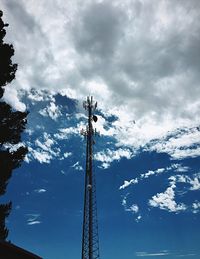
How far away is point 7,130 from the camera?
53.2ft

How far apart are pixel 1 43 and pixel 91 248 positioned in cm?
1336

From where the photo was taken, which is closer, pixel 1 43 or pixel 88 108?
pixel 1 43

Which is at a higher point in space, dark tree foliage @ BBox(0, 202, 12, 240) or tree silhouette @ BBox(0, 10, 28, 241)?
tree silhouette @ BBox(0, 10, 28, 241)

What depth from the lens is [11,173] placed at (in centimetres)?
1555

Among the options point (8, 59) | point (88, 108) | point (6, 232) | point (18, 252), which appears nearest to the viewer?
point (18, 252)

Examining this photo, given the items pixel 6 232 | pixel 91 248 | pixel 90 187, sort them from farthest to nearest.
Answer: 1. pixel 90 187
2. pixel 91 248
3. pixel 6 232

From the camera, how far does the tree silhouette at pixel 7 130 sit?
1526cm

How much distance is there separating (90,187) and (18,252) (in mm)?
9823

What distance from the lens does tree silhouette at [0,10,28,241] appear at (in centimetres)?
1526

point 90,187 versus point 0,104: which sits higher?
point 0,104

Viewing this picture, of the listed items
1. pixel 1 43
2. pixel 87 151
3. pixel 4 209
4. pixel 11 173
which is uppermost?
pixel 1 43

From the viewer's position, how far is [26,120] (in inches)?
674

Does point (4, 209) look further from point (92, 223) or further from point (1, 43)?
point (1, 43)

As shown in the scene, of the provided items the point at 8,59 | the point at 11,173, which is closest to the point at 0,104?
the point at 8,59
